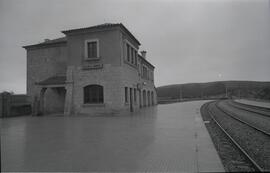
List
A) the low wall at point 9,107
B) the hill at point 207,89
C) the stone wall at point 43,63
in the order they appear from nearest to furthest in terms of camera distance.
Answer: the low wall at point 9,107 → the stone wall at point 43,63 → the hill at point 207,89

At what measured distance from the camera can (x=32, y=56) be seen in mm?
25141

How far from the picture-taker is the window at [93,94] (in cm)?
1978

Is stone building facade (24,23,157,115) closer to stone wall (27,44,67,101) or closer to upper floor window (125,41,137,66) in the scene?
upper floor window (125,41,137,66)

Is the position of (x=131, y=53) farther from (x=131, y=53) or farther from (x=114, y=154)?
(x=114, y=154)

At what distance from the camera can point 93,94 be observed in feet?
65.7

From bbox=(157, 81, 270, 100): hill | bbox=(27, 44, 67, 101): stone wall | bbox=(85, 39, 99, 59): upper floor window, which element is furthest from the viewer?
bbox=(157, 81, 270, 100): hill

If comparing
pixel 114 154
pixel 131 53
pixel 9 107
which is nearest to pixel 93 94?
pixel 131 53

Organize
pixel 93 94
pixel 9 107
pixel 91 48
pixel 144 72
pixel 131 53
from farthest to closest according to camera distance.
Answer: pixel 144 72
pixel 131 53
pixel 9 107
pixel 91 48
pixel 93 94

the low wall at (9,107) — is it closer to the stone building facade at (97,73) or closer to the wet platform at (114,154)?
the stone building facade at (97,73)

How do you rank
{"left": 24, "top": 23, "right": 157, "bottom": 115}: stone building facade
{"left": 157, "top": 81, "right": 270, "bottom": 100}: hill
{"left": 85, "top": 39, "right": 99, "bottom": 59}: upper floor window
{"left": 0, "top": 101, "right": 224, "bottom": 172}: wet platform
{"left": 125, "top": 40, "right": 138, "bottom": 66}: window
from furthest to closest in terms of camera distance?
{"left": 157, "top": 81, "right": 270, "bottom": 100}: hill, {"left": 125, "top": 40, "right": 138, "bottom": 66}: window, {"left": 85, "top": 39, "right": 99, "bottom": 59}: upper floor window, {"left": 24, "top": 23, "right": 157, "bottom": 115}: stone building facade, {"left": 0, "top": 101, "right": 224, "bottom": 172}: wet platform

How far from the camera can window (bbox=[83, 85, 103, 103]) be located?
19781mm

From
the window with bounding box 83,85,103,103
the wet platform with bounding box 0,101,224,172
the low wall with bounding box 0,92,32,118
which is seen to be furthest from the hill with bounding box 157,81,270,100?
the wet platform with bounding box 0,101,224,172

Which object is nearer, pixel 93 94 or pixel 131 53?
pixel 93 94

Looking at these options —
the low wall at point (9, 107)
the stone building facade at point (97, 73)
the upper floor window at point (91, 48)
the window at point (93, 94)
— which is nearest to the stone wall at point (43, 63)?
the low wall at point (9, 107)
